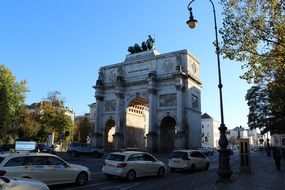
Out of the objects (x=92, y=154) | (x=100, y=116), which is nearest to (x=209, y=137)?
(x=100, y=116)

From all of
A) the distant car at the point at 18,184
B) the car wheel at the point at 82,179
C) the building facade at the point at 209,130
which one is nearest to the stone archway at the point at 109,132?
the car wheel at the point at 82,179

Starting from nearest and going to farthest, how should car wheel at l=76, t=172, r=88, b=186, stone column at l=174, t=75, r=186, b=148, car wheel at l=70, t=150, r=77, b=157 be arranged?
car wheel at l=76, t=172, r=88, b=186, car wheel at l=70, t=150, r=77, b=157, stone column at l=174, t=75, r=186, b=148

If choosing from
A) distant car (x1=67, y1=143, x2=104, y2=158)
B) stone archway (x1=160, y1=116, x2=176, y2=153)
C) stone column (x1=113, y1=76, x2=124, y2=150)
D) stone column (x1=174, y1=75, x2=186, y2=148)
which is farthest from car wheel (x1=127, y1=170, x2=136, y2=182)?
stone column (x1=113, y1=76, x2=124, y2=150)

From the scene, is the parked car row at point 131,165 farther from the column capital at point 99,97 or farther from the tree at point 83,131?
the tree at point 83,131

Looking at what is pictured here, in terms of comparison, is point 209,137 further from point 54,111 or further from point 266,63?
point 266,63

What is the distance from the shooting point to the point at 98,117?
233 feet

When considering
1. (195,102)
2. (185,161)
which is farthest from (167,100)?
(185,161)

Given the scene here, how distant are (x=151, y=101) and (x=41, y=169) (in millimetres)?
49151

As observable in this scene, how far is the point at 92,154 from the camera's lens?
4500 cm

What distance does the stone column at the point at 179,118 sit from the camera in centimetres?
5731

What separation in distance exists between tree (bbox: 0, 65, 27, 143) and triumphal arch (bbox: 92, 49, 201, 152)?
1569cm

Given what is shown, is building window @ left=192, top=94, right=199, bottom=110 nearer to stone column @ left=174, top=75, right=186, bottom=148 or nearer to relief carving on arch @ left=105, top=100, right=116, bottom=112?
stone column @ left=174, top=75, right=186, bottom=148

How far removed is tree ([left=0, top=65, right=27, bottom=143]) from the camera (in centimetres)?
5322

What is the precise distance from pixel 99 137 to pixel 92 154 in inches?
986
